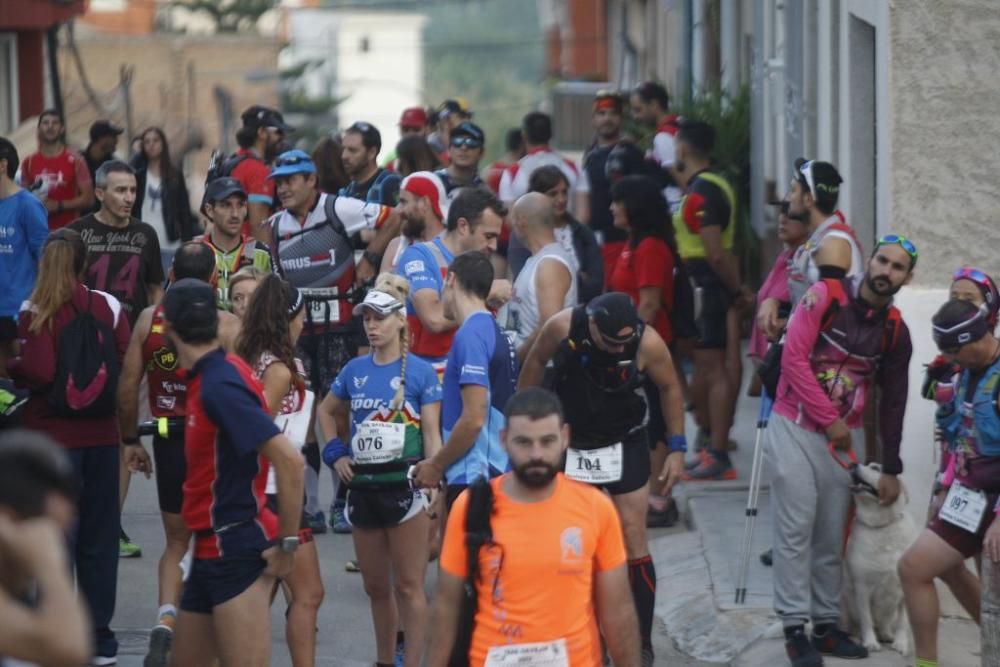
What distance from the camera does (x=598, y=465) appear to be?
8109 mm

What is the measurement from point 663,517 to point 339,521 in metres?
1.96

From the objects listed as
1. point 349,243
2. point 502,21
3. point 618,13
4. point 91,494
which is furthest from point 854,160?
point 502,21

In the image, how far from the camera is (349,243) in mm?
10633

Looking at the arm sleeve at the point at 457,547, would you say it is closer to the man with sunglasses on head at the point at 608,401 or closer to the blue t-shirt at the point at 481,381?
the blue t-shirt at the point at 481,381

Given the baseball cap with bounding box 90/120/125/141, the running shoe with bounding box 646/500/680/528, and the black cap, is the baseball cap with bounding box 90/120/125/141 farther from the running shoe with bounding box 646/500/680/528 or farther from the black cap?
the black cap

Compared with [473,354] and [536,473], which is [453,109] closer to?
[473,354]

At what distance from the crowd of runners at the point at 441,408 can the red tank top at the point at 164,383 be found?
0.04ft

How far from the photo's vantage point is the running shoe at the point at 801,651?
8.25m

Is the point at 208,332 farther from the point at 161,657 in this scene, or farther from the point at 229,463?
the point at 161,657

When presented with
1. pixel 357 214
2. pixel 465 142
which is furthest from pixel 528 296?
pixel 465 142

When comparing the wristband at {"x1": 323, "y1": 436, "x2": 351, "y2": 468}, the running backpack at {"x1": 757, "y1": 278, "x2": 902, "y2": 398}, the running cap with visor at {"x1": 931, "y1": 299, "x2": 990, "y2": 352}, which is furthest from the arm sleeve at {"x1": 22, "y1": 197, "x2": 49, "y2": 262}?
the running cap with visor at {"x1": 931, "y1": 299, "x2": 990, "y2": 352}

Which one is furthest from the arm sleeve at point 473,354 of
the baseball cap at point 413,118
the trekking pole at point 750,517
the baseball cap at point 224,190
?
the baseball cap at point 413,118

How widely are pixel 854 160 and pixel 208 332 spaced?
16.9 ft

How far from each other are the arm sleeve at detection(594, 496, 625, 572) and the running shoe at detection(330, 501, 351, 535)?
5.26m
